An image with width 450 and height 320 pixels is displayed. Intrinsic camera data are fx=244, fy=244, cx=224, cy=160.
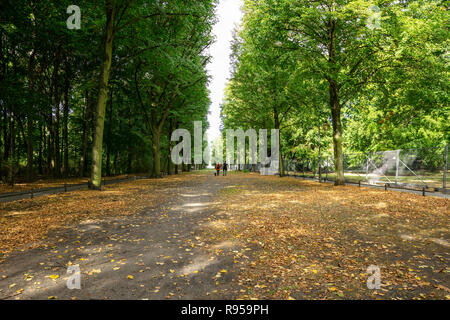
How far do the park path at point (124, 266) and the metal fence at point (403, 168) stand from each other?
39.4 ft

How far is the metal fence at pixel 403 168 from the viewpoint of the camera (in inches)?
468

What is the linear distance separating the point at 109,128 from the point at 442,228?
24672mm

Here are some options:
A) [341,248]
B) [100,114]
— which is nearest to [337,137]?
[341,248]

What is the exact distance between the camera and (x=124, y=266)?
4.14m

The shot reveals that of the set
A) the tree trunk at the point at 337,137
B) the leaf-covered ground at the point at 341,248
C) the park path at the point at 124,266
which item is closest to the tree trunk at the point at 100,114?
the park path at the point at 124,266

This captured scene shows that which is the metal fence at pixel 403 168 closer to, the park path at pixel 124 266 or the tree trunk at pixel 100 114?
the park path at pixel 124 266

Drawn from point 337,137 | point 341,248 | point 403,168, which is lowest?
point 341,248

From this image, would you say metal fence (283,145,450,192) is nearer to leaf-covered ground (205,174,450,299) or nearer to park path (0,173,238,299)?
leaf-covered ground (205,174,450,299)

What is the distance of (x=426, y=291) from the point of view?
11.3 ft

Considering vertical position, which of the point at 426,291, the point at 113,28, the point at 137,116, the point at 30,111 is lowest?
the point at 426,291

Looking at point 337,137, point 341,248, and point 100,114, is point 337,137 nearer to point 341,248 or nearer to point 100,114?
point 341,248

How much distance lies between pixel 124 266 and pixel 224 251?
6.04 ft
